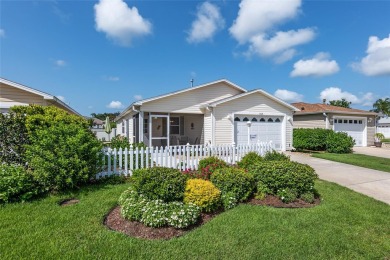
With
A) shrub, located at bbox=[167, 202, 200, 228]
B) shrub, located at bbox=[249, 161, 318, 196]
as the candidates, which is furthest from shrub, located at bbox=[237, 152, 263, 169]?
shrub, located at bbox=[167, 202, 200, 228]

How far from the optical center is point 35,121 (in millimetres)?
6676

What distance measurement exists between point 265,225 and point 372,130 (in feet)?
→ 77.9

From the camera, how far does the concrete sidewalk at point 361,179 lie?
251 inches

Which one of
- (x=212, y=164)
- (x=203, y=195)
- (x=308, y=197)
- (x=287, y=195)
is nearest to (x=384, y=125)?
(x=308, y=197)


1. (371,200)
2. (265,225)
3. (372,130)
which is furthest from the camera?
(372,130)

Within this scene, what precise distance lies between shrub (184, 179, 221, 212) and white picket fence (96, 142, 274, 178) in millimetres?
3309

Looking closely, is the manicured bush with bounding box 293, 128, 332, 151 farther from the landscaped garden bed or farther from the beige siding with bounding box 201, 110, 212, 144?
the landscaped garden bed

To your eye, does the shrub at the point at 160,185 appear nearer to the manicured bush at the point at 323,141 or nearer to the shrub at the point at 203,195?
the shrub at the point at 203,195

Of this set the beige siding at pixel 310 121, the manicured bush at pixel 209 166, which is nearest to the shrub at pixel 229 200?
the manicured bush at pixel 209 166

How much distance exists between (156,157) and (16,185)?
3911 mm

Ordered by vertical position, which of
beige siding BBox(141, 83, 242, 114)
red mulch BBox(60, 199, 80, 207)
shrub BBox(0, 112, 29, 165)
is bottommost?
red mulch BBox(60, 199, 80, 207)

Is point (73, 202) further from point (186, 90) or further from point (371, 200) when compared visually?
point (186, 90)

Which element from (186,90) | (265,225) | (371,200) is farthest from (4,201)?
(186,90)

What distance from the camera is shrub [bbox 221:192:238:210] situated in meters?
4.84
